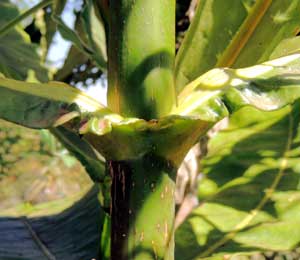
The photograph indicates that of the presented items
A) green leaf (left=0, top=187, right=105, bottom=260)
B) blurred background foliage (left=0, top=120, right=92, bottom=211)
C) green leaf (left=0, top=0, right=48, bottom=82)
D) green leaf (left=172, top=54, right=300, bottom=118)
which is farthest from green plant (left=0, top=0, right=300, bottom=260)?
blurred background foliage (left=0, top=120, right=92, bottom=211)

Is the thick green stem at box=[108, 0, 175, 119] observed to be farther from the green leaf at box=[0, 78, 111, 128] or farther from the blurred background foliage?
the blurred background foliage

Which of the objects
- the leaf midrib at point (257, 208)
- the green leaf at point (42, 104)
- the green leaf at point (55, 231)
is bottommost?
the green leaf at point (55, 231)

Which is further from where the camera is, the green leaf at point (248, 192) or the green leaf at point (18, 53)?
the green leaf at point (18, 53)

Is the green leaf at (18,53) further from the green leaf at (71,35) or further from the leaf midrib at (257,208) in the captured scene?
→ the leaf midrib at (257,208)

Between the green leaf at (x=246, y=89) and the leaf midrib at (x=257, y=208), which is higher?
the green leaf at (x=246, y=89)

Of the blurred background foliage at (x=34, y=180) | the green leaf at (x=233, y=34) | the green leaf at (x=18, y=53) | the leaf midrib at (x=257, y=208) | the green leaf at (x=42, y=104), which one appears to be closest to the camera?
the green leaf at (x=42, y=104)

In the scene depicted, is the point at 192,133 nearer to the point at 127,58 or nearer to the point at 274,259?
the point at 127,58

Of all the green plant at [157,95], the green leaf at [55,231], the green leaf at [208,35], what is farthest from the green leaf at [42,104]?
the green leaf at [55,231]
